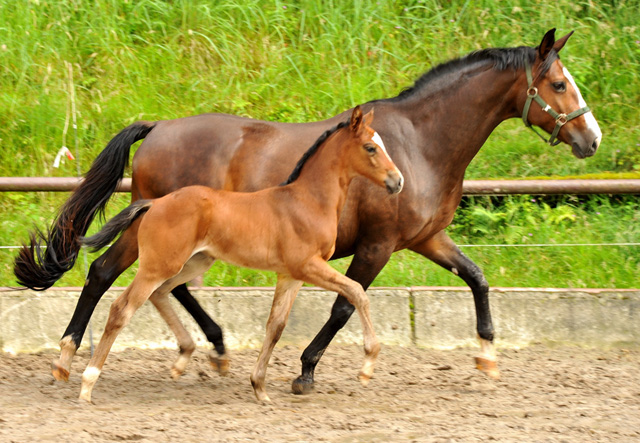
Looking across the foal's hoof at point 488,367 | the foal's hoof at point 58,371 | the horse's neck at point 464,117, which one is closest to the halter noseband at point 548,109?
the horse's neck at point 464,117

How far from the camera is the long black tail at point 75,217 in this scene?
491 centimetres

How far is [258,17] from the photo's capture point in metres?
8.72

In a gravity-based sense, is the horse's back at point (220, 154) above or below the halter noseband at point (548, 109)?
below

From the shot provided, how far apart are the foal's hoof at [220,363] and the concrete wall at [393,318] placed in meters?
0.61

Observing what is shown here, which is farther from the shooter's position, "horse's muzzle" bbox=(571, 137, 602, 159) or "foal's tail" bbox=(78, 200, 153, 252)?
"horse's muzzle" bbox=(571, 137, 602, 159)

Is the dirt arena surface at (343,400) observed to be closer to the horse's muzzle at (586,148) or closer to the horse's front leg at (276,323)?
the horse's front leg at (276,323)

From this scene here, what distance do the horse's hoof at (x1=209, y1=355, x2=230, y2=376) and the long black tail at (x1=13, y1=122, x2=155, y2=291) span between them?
1068 mm

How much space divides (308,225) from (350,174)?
38cm

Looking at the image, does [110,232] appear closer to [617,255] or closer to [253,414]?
[253,414]

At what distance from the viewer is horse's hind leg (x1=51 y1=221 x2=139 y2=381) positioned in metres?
4.58

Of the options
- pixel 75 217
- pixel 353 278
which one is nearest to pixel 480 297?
pixel 353 278

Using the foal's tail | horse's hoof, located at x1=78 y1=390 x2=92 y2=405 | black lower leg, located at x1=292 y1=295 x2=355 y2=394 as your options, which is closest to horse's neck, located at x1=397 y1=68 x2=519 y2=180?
black lower leg, located at x1=292 y1=295 x2=355 y2=394

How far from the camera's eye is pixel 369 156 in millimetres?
4176

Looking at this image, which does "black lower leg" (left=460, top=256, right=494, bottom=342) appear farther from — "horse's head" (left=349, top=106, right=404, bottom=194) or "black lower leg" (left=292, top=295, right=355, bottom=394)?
"horse's head" (left=349, top=106, right=404, bottom=194)
